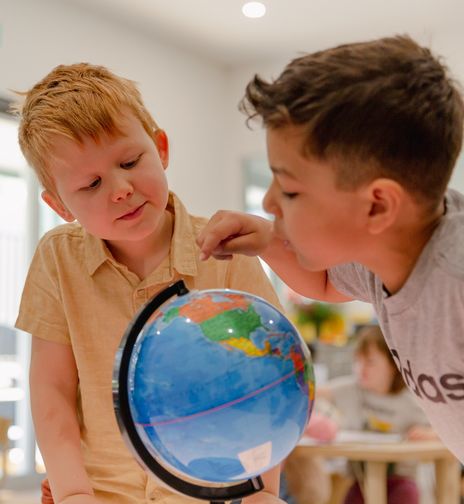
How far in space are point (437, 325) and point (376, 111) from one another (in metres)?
0.36

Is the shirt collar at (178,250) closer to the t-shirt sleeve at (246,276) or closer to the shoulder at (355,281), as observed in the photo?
the t-shirt sleeve at (246,276)

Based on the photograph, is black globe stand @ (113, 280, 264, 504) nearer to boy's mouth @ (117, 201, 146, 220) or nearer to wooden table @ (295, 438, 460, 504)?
boy's mouth @ (117, 201, 146, 220)

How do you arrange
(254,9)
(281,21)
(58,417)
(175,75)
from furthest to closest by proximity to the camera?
(175,75)
(281,21)
(254,9)
(58,417)

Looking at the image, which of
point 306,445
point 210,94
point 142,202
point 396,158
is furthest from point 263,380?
point 210,94

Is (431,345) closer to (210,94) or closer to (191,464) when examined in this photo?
(191,464)

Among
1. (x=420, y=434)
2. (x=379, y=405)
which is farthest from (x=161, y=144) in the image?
(x=379, y=405)

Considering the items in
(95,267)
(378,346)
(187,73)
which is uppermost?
(95,267)

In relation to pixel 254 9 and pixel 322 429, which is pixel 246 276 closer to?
pixel 322 429

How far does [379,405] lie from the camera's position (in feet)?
14.6

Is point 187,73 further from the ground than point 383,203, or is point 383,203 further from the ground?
point 383,203

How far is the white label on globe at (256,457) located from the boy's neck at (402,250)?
359mm

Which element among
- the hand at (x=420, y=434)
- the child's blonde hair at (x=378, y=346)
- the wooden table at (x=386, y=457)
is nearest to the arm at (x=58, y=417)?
the wooden table at (x=386, y=457)

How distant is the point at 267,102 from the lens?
1.29 m

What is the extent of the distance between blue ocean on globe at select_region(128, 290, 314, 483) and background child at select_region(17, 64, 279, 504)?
0.36 m
